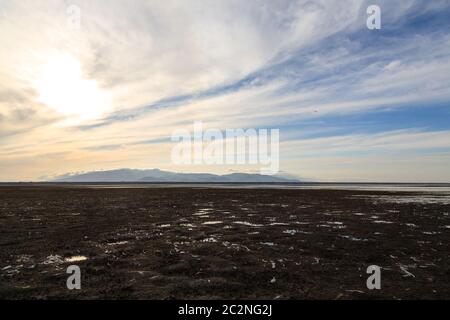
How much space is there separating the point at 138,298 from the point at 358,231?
1474 cm

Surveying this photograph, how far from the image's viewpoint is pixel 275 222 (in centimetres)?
2397

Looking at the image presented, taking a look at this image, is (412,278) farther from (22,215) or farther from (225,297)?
(22,215)

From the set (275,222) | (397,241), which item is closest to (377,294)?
(397,241)

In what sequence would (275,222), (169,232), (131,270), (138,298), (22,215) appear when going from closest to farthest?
(138,298) → (131,270) → (169,232) → (275,222) → (22,215)

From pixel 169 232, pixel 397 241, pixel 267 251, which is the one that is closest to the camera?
pixel 267 251

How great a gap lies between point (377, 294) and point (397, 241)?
28.4 feet

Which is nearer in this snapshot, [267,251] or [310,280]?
[310,280]

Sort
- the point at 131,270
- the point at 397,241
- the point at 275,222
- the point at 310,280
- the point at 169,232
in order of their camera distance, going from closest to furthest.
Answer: the point at 310,280 < the point at 131,270 < the point at 397,241 < the point at 169,232 < the point at 275,222

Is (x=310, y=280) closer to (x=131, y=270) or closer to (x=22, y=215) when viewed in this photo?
(x=131, y=270)

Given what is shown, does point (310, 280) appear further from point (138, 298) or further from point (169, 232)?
point (169, 232)

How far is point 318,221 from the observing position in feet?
80.4

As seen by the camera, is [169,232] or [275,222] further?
[275,222]

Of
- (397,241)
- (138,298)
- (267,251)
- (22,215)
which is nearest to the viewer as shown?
(138,298)
